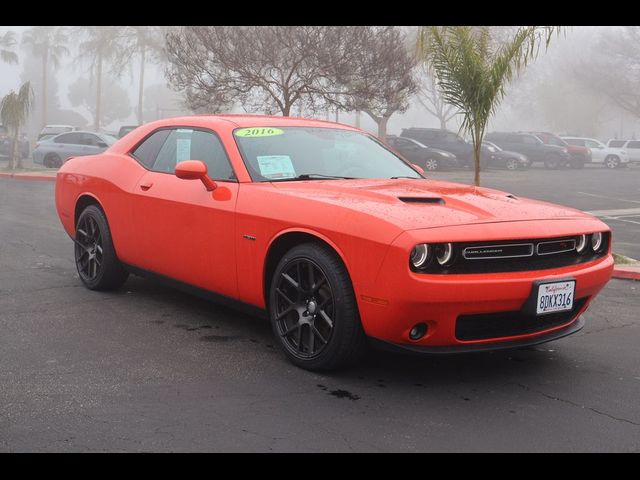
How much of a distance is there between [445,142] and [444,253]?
31.5 m

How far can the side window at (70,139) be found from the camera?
27.0 metres

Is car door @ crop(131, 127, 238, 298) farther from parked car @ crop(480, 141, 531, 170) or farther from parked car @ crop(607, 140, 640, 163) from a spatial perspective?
parked car @ crop(607, 140, 640, 163)

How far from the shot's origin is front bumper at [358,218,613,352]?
397 cm

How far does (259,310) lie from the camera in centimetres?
493

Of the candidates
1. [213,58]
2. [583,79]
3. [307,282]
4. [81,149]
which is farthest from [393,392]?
[583,79]

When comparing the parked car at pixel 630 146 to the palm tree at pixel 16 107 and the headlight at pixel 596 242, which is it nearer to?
the palm tree at pixel 16 107

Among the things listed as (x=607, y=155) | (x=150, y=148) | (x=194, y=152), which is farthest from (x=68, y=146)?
(x=607, y=155)

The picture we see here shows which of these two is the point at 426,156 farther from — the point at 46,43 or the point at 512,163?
the point at 46,43

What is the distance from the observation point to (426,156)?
106 ft

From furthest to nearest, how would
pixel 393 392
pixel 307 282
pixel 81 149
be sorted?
pixel 81 149 < pixel 307 282 < pixel 393 392
